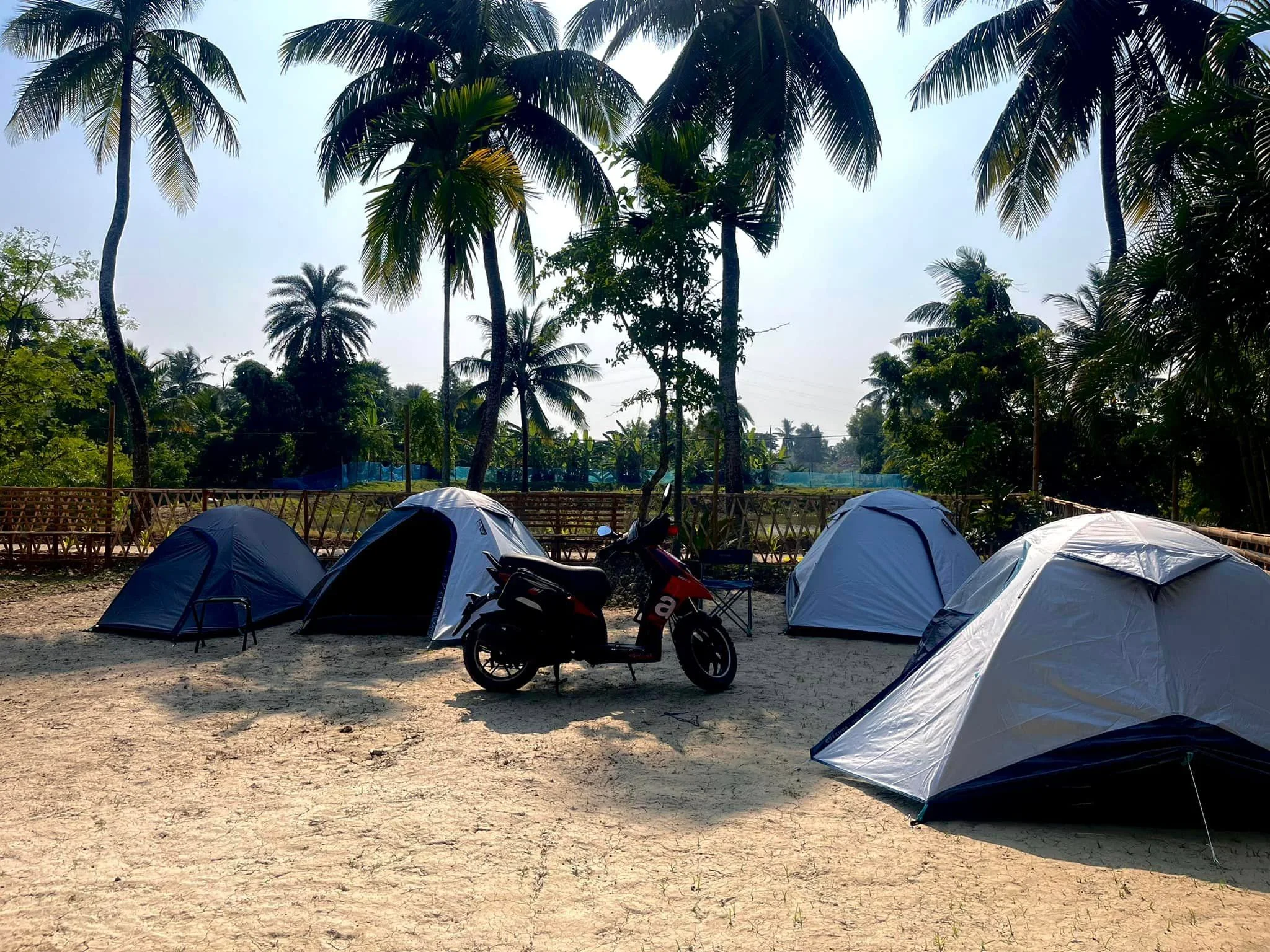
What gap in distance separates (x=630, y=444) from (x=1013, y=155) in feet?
95.9

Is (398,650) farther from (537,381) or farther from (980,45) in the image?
(537,381)

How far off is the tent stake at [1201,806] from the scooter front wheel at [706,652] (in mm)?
3296

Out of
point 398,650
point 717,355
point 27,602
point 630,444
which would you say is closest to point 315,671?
point 398,650

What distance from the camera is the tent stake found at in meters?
3.79

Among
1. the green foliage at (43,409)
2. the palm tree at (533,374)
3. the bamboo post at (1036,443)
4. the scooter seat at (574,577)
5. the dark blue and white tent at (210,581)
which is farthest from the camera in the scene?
the palm tree at (533,374)

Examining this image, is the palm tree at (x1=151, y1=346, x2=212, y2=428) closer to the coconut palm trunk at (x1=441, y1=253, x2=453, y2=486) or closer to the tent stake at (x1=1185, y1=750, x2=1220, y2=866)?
the coconut palm trunk at (x1=441, y1=253, x2=453, y2=486)

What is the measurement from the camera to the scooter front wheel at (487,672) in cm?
675

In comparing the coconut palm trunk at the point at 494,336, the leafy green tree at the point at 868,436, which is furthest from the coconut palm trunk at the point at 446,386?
the leafy green tree at the point at 868,436

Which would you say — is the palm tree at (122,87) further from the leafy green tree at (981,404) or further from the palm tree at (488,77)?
the leafy green tree at (981,404)

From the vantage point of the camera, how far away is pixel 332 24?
1589cm

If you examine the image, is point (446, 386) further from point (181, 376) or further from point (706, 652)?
point (181, 376)

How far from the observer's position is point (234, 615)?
29.2 ft

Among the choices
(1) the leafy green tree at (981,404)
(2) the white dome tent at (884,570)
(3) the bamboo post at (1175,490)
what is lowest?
(2) the white dome tent at (884,570)

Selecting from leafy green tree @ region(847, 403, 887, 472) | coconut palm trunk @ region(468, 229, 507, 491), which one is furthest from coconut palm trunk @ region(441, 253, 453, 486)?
leafy green tree @ region(847, 403, 887, 472)
